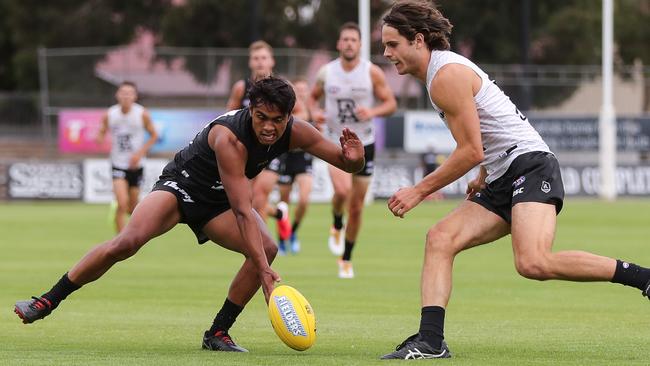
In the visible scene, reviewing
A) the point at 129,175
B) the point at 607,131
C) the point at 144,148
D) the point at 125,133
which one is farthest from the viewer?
the point at 607,131

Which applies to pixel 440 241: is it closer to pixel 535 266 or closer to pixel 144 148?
pixel 535 266

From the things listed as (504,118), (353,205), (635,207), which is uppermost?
(504,118)

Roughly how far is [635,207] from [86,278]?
Result: 25.2 m

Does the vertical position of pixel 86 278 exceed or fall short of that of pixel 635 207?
it exceeds it

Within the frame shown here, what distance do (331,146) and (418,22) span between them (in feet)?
3.62

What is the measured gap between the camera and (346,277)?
604 inches

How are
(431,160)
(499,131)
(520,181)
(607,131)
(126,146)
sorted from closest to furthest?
(520,181), (499,131), (126,146), (607,131), (431,160)

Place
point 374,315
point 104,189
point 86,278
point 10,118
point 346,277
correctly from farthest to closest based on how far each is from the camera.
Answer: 1. point 10,118
2. point 104,189
3. point 346,277
4. point 374,315
5. point 86,278


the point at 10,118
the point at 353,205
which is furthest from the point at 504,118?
the point at 10,118

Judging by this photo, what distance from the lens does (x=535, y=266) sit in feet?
27.2

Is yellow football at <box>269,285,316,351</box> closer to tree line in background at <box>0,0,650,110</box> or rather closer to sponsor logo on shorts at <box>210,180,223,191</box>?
sponsor logo on shorts at <box>210,180,223,191</box>

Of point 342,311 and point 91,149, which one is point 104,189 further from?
point 342,311

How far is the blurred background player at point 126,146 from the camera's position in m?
20.9

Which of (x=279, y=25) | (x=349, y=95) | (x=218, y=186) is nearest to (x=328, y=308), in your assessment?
(x=218, y=186)
